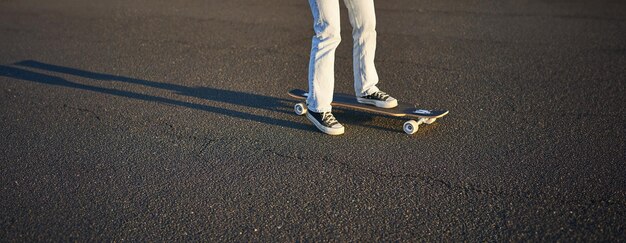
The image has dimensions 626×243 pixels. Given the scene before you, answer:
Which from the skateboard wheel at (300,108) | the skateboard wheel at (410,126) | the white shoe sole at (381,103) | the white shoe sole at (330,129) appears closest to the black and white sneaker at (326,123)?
the white shoe sole at (330,129)

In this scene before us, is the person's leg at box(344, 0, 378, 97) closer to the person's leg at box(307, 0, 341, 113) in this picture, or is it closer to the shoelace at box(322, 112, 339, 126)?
the person's leg at box(307, 0, 341, 113)

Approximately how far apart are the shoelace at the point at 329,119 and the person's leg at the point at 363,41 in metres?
0.41

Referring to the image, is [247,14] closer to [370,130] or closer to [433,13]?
[433,13]

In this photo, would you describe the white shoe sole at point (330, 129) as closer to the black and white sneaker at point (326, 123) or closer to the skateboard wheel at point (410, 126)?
the black and white sneaker at point (326, 123)

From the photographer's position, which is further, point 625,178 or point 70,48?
point 70,48

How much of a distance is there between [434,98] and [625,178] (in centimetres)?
194

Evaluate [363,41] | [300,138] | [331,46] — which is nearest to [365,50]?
[363,41]

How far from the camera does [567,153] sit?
4102mm

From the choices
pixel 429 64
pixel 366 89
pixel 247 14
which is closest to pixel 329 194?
pixel 366 89

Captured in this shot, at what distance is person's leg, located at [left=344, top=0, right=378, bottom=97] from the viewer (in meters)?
4.45

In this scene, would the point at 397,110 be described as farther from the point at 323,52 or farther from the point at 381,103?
the point at 323,52

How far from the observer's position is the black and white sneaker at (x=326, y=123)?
450 cm

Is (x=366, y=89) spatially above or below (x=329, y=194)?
above

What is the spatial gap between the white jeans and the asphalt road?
1.12ft
